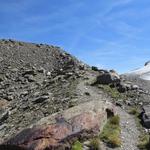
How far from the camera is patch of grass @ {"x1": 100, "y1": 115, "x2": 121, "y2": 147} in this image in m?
25.3

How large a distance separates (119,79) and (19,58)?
87.7 ft

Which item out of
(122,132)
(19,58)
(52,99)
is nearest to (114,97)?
(52,99)

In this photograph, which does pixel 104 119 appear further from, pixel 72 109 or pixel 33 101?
pixel 33 101

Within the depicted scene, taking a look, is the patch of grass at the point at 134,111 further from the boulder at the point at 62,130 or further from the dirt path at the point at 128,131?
the boulder at the point at 62,130

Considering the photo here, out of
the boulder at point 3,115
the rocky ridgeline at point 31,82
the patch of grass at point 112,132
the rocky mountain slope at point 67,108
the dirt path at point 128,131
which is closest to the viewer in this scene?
the rocky mountain slope at point 67,108

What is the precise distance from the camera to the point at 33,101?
116ft

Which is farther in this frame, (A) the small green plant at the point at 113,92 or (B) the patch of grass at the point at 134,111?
(A) the small green plant at the point at 113,92

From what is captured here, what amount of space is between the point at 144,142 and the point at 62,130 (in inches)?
183

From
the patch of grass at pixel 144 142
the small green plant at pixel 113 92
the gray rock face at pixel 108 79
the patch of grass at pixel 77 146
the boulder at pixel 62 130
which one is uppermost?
the gray rock face at pixel 108 79

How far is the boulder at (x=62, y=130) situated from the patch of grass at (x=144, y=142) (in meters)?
2.34

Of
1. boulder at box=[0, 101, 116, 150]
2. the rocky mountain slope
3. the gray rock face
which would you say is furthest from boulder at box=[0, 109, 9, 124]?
boulder at box=[0, 101, 116, 150]

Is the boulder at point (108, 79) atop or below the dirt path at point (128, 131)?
atop

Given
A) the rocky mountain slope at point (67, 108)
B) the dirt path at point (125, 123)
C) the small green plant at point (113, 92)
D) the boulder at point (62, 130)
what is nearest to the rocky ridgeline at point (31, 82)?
the rocky mountain slope at point (67, 108)

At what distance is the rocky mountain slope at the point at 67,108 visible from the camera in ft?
82.0
